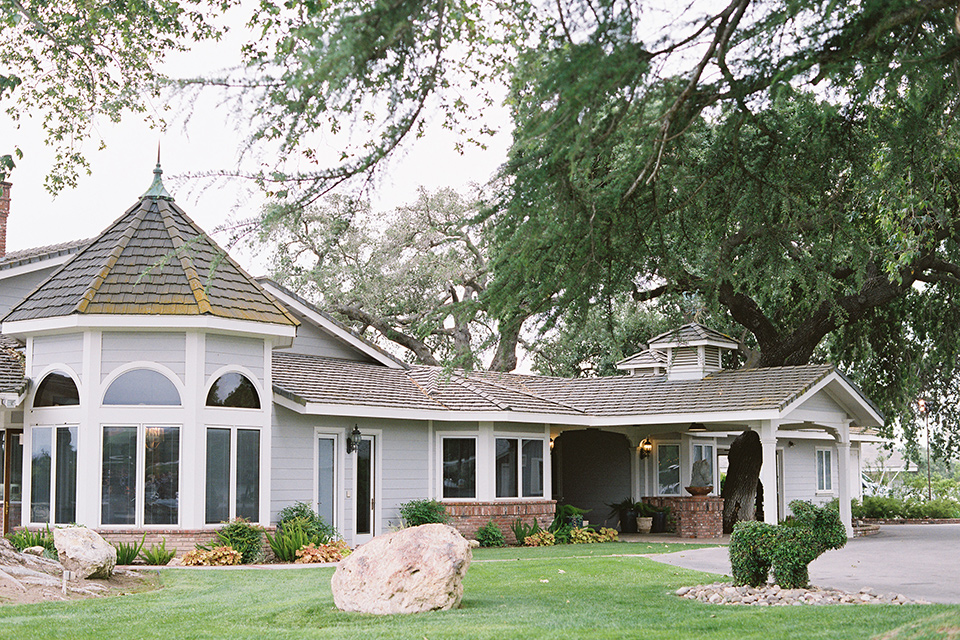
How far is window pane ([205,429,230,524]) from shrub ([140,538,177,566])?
913 mm

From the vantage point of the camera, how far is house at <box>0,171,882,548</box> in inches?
617

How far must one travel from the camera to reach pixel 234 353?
1642 cm

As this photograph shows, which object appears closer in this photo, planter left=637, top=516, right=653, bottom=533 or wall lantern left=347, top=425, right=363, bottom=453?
wall lantern left=347, top=425, right=363, bottom=453

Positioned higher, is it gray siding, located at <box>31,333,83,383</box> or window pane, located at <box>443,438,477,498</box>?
gray siding, located at <box>31,333,83,383</box>

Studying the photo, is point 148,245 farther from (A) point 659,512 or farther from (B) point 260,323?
(A) point 659,512

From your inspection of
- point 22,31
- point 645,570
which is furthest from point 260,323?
point 645,570

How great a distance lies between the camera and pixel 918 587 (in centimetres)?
1146

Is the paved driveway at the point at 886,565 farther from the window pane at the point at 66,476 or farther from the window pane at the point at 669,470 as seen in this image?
the window pane at the point at 66,476

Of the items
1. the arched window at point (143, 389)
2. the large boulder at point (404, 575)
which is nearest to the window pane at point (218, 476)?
the arched window at point (143, 389)

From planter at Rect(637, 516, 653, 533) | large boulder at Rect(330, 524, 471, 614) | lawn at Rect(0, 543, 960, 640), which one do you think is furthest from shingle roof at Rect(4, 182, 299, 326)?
planter at Rect(637, 516, 653, 533)

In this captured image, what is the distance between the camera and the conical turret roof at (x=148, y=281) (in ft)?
51.5

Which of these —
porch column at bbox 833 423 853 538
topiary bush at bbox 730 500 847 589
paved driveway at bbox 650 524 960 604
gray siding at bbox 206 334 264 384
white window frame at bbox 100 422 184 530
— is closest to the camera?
topiary bush at bbox 730 500 847 589

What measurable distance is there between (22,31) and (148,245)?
4.02 m

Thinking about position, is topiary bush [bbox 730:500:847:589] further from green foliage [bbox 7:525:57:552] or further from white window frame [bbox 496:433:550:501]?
green foliage [bbox 7:525:57:552]
